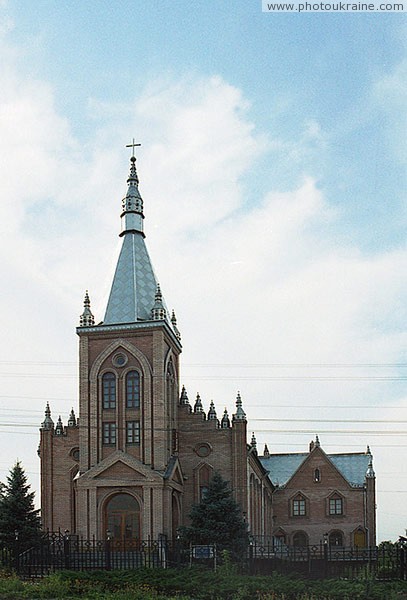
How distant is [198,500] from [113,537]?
16.8 ft

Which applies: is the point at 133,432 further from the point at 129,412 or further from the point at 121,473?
the point at 121,473

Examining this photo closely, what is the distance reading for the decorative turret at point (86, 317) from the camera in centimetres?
4191

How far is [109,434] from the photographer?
1592 inches

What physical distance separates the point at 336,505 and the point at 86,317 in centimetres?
2454

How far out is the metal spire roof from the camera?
41.8 meters

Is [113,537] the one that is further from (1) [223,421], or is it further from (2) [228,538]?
(1) [223,421]

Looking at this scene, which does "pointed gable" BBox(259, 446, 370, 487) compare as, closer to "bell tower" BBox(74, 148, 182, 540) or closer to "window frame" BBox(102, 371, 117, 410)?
"bell tower" BBox(74, 148, 182, 540)

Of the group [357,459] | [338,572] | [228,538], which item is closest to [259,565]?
[338,572]

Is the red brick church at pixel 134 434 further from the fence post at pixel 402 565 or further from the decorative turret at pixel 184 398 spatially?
the fence post at pixel 402 565

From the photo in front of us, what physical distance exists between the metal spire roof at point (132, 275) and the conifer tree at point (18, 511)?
31.0ft

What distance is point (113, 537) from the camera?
128ft

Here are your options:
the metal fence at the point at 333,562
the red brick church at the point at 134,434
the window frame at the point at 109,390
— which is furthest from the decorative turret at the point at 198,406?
the metal fence at the point at 333,562

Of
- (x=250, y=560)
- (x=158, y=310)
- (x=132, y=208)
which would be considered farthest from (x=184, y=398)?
(x=250, y=560)

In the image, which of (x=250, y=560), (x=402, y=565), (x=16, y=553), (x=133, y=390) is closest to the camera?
(x=402, y=565)
